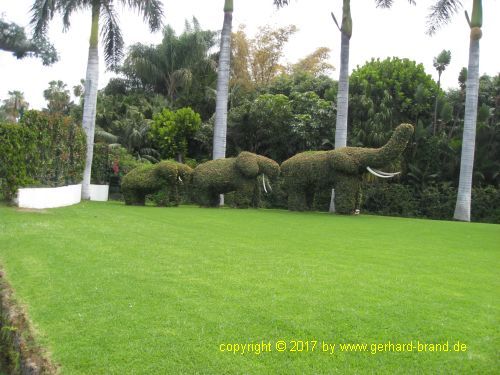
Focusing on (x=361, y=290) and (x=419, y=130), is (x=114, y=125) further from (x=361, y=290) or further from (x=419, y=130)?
(x=361, y=290)

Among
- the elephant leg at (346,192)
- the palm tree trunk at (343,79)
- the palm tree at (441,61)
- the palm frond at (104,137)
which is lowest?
the elephant leg at (346,192)

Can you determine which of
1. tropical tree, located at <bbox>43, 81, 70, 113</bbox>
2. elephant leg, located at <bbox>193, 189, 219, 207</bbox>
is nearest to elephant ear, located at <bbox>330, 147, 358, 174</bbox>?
elephant leg, located at <bbox>193, 189, 219, 207</bbox>

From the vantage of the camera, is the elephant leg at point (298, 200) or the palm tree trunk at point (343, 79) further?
the palm tree trunk at point (343, 79)

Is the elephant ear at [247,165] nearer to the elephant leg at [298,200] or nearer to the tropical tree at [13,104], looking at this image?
the elephant leg at [298,200]

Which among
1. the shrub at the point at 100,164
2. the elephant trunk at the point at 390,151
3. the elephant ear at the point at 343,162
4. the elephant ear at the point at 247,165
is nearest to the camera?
the elephant trunk at the point at 390,151

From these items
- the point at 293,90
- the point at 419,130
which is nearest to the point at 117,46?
the point at 293,90

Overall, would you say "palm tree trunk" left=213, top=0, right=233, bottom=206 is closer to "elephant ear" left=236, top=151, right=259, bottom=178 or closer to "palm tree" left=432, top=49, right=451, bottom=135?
"elephant ear" left=236, top=151, right=259, bottom=178

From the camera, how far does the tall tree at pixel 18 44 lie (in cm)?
2423

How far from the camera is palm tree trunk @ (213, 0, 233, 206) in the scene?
19562 mm

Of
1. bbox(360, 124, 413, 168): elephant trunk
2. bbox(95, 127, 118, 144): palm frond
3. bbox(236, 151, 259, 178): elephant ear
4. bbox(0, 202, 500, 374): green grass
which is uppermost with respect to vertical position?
bbox(95, 127, 118, 144): palm frond

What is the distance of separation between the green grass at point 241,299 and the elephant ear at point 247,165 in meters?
7.45

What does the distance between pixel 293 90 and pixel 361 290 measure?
21593 mm

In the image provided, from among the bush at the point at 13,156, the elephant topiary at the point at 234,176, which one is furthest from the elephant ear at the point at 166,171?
the bush at the point at 13,156

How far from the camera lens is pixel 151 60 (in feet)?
99.1
